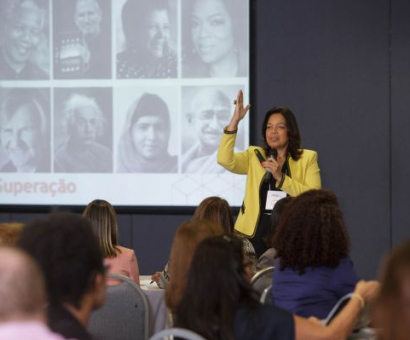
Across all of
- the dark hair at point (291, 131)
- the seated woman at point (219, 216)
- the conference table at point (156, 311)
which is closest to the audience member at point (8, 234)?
the conference table at point (156, 311)

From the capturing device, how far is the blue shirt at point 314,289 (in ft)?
8.97

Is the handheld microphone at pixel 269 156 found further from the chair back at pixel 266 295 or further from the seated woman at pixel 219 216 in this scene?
the chair back at pixel 266 295

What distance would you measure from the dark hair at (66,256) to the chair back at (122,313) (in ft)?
4.57

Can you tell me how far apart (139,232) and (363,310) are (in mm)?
3991

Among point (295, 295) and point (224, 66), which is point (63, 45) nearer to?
point (224, 66)

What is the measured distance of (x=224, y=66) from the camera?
20.6ft

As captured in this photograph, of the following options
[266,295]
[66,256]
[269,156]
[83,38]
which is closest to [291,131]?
[269,156]

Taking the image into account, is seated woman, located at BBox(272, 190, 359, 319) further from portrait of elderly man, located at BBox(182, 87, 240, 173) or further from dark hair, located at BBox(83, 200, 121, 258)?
portrait of elderly man, located at BBox(182, 87, 240, 173)

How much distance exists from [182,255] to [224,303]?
48cm

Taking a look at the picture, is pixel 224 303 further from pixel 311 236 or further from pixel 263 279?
pixel 263 279

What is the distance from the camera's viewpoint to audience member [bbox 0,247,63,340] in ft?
4.39

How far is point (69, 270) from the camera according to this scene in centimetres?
182

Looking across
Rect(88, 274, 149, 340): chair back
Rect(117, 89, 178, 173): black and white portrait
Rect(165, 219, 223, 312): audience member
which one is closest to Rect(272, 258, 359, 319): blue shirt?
Rect(165, 219, 223, 312): audience member

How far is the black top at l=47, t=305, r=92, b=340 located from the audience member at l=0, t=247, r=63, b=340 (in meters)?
0.39
